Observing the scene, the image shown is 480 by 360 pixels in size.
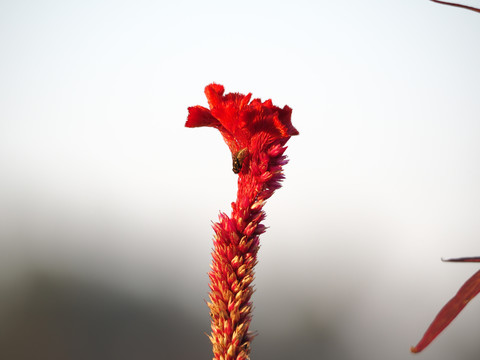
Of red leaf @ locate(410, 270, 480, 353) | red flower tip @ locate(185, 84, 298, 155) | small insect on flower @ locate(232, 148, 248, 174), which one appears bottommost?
red leaf @ locate(410, 270, 480, 353)

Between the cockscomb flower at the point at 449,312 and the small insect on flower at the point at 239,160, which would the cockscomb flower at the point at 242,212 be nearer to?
the small insect on flower at the point at 239,160

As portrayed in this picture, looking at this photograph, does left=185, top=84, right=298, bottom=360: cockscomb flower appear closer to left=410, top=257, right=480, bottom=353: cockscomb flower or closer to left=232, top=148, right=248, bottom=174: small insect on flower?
left=232, top=148, right=248, bottom=174: small insect on flower

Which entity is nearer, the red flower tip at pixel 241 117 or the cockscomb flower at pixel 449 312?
the cockscomb flower at pixel 449 312

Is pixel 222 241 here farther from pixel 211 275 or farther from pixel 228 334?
pixel 228 334

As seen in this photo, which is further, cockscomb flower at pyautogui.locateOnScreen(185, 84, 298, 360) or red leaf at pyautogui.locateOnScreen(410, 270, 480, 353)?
cockscomb flower at pyautogui.locateOnScreen(185, 84, 298, 360)

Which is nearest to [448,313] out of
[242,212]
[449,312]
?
[449,312]

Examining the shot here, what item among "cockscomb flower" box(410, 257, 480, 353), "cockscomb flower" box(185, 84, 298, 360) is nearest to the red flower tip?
"cockscomb flower" box(185, 84, 298, 360)

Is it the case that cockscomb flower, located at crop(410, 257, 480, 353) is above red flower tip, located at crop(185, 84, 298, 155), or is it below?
below

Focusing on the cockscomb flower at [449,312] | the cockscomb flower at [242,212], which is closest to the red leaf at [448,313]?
the cockscomb flower at [449,312]
